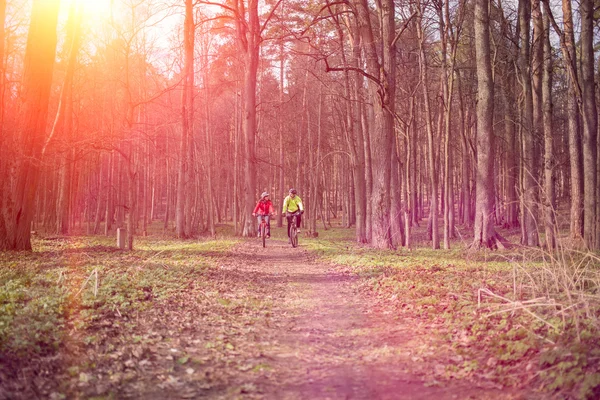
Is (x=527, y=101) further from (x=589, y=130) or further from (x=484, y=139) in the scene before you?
(x=484, y=139)

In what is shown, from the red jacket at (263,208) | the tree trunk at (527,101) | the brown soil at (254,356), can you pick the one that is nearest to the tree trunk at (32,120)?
the brown soil at (254,356)

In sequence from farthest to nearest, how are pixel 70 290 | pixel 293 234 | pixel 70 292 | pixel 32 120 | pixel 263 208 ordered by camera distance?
pixel 293 234 → pixel 263 208 → pixel 32 120 → pixel 70 290 → pixel 70 292

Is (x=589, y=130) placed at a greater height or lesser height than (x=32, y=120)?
lesser

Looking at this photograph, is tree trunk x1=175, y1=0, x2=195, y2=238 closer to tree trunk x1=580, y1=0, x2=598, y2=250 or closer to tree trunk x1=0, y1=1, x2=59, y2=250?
tree trunk x1=0, y1=1, x2=59, y2=250

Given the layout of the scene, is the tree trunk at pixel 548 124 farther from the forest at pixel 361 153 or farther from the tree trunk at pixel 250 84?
the tree trunk at pixel 250 84

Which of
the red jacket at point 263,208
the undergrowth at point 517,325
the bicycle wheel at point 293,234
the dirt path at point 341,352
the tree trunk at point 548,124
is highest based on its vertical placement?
the tree trunk at point 548,124

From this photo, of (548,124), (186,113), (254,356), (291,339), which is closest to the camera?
(254,356)

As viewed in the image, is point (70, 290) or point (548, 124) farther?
point (548, 124)

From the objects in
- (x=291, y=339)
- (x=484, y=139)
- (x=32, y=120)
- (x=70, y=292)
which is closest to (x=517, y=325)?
(x=291, y=339)

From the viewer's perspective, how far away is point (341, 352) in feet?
18.0

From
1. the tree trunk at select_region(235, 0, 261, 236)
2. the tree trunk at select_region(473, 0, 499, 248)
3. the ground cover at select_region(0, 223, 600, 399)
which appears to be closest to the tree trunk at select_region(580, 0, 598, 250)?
the tree trunk at select_region(473, 0, 499, 248)

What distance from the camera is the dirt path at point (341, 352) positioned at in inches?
169

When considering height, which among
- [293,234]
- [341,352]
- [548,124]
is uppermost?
[548,124]

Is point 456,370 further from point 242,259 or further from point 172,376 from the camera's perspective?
point 242,259
